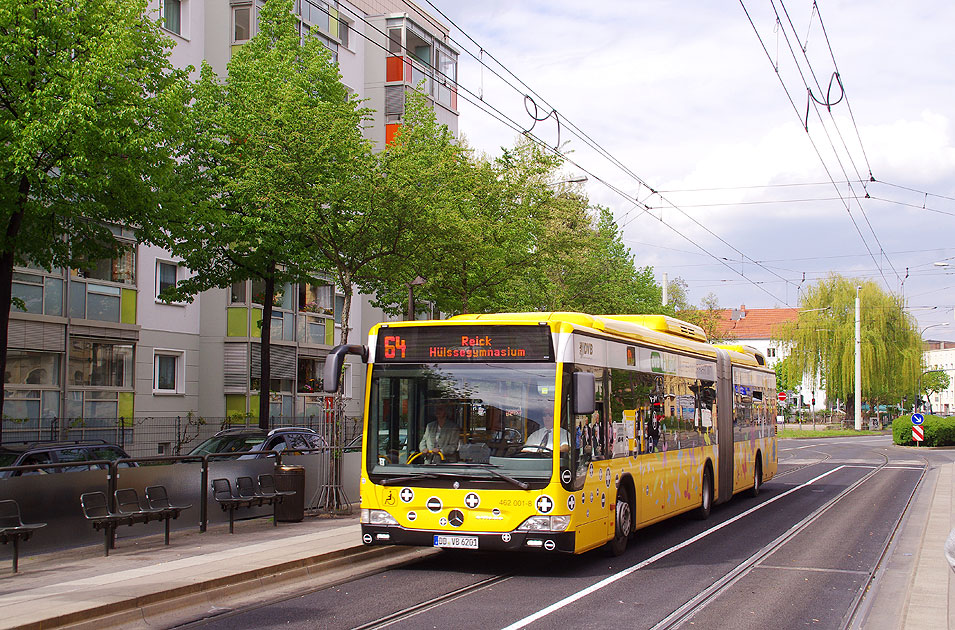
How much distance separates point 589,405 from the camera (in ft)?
36.0

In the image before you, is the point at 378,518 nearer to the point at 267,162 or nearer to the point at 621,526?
the point at 621,526

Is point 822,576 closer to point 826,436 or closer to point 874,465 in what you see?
point 874,465

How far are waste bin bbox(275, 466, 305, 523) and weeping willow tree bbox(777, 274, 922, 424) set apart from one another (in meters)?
54.7

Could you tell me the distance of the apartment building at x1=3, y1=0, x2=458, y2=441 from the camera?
26359mm

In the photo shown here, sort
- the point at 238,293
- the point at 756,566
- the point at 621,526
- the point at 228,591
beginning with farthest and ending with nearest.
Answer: the point at 238,293 < the point at 621,526 < the point at 756,566 < the point at 228,591

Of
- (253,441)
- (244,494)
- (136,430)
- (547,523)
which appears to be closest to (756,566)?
(547,523)

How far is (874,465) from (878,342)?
100ft

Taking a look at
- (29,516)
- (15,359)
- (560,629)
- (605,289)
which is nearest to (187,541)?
(29,516)

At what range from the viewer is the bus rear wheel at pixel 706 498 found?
17.4m

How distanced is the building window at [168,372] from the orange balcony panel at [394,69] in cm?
1779

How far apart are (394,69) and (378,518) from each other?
35.3 metres

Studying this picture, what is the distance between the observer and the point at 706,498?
17.6m

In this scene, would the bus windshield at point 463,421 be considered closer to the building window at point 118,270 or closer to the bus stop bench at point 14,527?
the bus stop bench at point 14,527

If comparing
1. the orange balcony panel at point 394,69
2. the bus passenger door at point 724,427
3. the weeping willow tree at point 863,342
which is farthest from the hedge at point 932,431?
the bus passenger door at point 724,427
